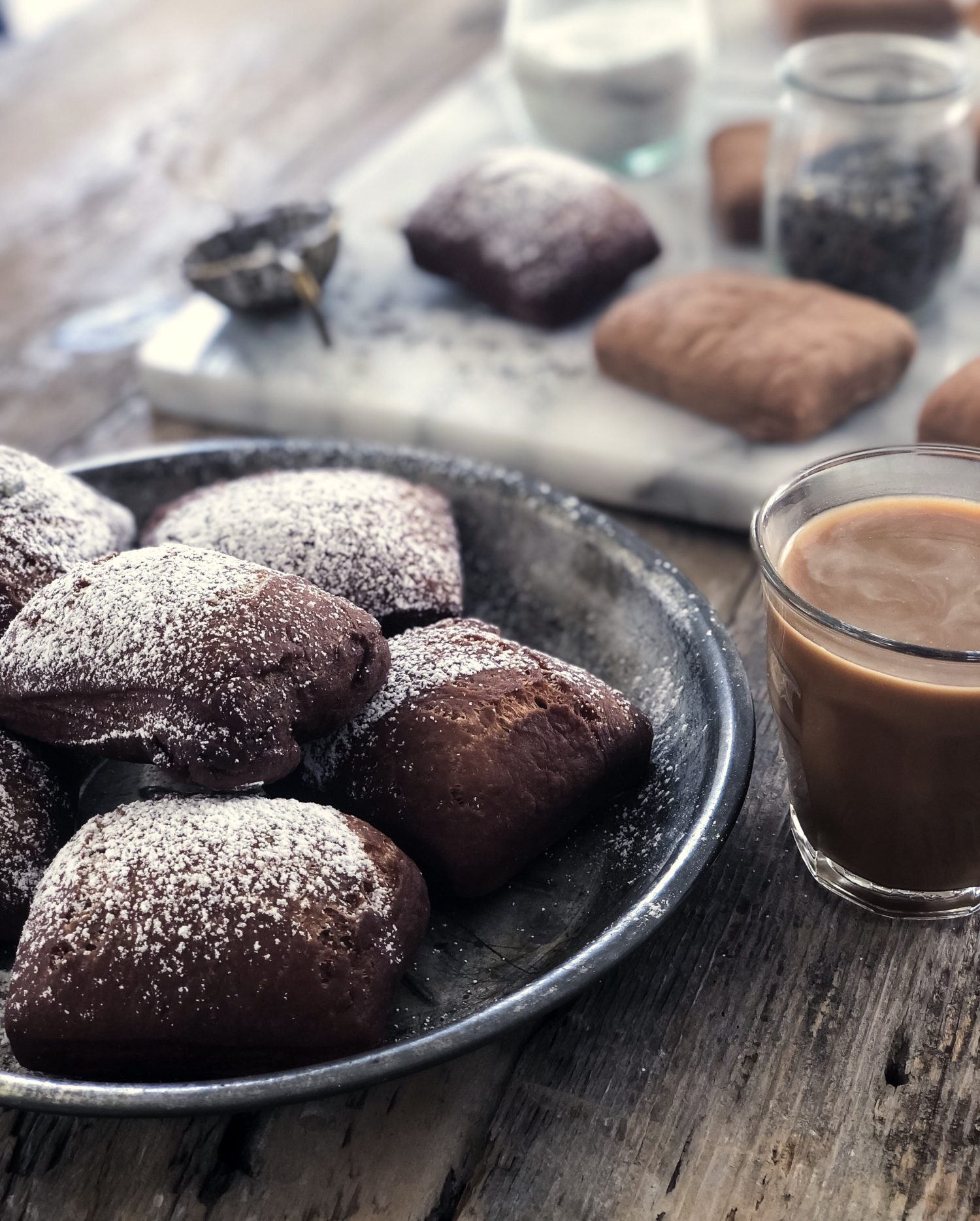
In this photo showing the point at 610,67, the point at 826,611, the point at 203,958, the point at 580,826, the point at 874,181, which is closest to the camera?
the point at 203,958

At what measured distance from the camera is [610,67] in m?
1.87

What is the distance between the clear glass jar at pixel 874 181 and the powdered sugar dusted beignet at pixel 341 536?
0.77 m

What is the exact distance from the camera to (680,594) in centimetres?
100

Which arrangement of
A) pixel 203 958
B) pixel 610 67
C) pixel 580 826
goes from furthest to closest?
pixel 610 67, pixel 580 826, pixel 203 958

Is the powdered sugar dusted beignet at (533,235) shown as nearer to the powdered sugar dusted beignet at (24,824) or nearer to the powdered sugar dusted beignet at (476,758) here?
the powdered sugar dusted beignet at (476,758)

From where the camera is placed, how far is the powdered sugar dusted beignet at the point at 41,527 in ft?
3.03

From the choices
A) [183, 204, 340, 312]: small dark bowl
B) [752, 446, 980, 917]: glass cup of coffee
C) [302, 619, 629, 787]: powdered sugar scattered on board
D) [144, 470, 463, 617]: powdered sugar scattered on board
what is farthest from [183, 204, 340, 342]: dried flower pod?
[752, 446, 980, 917]: glass cup of coffee

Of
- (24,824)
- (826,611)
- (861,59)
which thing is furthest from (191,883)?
(861,59)

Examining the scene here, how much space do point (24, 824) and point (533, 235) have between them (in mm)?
1057

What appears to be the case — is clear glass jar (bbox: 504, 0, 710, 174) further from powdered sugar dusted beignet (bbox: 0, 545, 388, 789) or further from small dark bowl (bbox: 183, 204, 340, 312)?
powdered sugar dusted beignet (bbox: 0, 545, 388, 789)

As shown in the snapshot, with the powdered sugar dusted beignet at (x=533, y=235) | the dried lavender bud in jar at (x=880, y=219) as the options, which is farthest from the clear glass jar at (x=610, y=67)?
the dried lavender bud in jar at (x=880, y=219)

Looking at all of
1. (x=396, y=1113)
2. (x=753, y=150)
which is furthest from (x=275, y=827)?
(x=753, y=150)

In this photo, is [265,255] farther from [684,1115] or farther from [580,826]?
[684,1115]

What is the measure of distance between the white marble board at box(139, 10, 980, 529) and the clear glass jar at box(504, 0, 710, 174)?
120 millimetres
